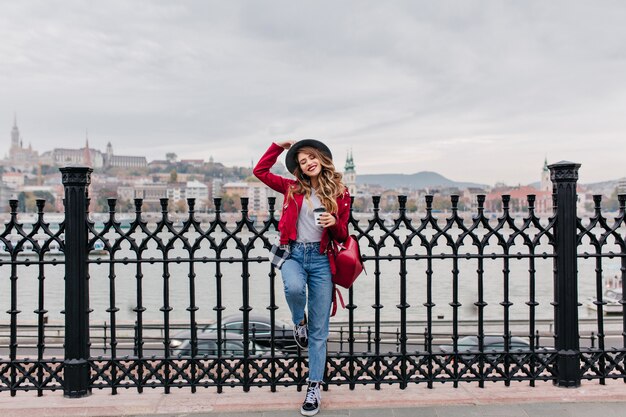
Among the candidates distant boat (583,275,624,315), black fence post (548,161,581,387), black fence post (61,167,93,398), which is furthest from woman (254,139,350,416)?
distant boat (583,275,624,315)

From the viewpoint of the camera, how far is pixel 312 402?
381cm

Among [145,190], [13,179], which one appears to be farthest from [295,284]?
[13,179]

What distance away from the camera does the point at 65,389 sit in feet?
13.5

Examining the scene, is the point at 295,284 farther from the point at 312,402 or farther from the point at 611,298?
the point at 611,298

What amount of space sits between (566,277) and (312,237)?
2189 mm

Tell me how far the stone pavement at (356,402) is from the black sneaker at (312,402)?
74mm

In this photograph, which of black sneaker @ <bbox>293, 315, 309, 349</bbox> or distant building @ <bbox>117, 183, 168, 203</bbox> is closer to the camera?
black sneaker @ <bbox>293, 315, 309, 349</bbox>

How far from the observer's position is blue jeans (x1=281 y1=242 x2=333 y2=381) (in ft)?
12.5

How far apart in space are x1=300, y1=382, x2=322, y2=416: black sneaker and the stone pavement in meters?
0.07

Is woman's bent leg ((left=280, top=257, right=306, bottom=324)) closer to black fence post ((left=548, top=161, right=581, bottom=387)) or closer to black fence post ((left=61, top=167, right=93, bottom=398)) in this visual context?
black fence post ((left=61, top=167, right=93, bottom=398))

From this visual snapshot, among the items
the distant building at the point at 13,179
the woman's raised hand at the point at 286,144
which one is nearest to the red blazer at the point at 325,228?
the woman's raised hand at the point at 286,144

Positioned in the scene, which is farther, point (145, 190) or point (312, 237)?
point (145, 190)

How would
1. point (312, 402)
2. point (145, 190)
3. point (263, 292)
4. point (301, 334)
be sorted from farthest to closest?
point (145, 190), point (263, 292), point (301, 334), point (312, 402)

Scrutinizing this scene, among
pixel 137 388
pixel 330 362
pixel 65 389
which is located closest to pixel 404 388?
pixel 330 362
